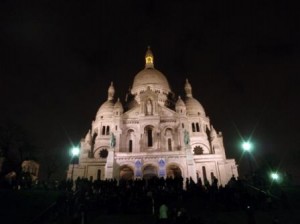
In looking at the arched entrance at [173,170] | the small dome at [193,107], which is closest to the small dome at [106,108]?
the small dome at [193,107]

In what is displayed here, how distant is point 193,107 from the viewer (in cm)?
5119

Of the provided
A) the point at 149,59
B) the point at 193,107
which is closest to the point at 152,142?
the point at 193,107

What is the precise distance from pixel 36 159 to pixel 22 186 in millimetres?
24886

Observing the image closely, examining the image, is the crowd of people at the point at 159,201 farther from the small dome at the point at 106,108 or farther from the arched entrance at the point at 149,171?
the small dome at the point at 106,108

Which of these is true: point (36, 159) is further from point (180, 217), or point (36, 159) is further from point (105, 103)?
point (180, 217)

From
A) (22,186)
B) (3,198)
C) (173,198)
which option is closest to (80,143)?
(22,186)

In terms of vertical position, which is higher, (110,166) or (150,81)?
(150,81)

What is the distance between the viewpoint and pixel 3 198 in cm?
1917

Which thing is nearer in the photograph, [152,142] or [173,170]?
[173,170]

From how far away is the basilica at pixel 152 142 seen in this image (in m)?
34.9

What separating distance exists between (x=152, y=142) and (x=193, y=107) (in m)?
15.4

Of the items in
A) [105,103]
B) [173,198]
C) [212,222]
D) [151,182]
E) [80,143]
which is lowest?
[212,222]

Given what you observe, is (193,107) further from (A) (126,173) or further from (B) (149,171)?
(A) (126,173)

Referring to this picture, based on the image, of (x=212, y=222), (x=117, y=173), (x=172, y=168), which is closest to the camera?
(x=212, y=222)
